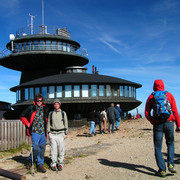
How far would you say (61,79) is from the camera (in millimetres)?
29406

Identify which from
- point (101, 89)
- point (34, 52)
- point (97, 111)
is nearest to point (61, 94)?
point (101, 89)

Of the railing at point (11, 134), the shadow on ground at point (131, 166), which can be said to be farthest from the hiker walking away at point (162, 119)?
the railing at point (11, 134)

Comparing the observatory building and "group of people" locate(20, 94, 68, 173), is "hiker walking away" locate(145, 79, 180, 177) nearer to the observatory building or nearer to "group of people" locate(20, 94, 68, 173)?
"group of people" locate(20, 94, 68, 173)

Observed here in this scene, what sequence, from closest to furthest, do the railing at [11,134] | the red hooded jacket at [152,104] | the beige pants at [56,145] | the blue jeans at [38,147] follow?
the red hooded jacket at [152,104], the blue jeans at [38,147], the beige pants at [56,145], the railing at [11,134]

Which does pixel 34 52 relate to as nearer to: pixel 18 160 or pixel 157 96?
pixel 18 160

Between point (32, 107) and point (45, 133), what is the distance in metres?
0.87

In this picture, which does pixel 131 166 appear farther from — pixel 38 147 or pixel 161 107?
pixel 38 147

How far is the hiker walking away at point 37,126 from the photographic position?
677 centimetres

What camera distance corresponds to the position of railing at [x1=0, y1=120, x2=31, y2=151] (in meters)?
11.0

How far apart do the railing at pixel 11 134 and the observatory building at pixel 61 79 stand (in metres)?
15.8

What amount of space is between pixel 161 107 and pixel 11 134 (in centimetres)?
804

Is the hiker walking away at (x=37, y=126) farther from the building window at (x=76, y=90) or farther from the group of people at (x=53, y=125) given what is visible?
the building window at (x=76, y=90)

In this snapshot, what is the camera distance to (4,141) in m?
11.0

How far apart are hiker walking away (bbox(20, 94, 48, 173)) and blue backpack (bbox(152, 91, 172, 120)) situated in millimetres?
3224
